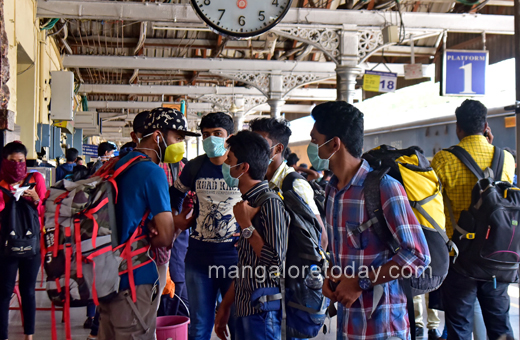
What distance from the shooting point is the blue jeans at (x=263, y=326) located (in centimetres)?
235

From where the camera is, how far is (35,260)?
4.04m

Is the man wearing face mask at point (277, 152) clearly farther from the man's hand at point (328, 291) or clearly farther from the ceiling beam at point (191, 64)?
the ceiling beam at point (191, 64)

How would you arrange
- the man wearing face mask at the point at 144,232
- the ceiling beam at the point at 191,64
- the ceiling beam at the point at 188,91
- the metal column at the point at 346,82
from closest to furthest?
the man wearing face mask at the point at 144,232 → the metal column at the point at 346,82 → the ceiling beam at the point at 191,64 → the ceiling beam at the point at 188,91

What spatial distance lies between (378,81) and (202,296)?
25.0 ft

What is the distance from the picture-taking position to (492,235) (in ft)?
10.2

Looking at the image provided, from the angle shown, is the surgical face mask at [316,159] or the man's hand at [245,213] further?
the surgical face mask at [316,159]

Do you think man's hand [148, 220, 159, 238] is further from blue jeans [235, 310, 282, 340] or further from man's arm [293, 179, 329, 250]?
man's arm [293, 179, 329, 250]

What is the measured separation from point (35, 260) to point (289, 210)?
102 inches

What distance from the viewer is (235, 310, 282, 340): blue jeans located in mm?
2352

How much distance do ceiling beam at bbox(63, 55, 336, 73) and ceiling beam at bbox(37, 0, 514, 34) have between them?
335 cm

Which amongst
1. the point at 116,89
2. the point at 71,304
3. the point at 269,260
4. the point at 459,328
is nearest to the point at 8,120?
the point at 71,304

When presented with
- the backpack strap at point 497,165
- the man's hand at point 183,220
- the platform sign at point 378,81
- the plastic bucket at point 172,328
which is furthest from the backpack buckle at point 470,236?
the platform sign at point 378,81

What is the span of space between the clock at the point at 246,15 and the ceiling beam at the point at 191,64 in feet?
24.9

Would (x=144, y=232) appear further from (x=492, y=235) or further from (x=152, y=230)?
(x=492, y=235)
